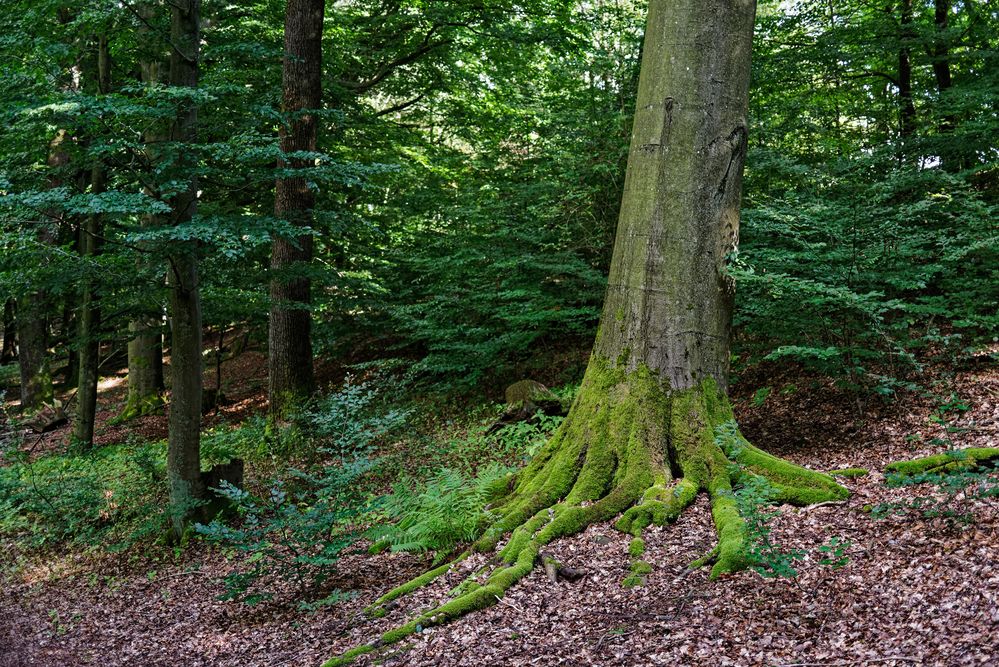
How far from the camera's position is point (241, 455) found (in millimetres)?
9883

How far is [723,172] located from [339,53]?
9.82 m

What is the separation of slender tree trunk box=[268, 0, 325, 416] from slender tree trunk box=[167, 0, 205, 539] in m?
2.18

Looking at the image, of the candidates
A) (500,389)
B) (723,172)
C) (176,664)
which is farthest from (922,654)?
(500,389)

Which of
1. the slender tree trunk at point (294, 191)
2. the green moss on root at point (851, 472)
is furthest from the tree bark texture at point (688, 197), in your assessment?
the slender tree trunk at point (294, 191)

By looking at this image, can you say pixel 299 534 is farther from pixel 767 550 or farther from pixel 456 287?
pixel 456 287

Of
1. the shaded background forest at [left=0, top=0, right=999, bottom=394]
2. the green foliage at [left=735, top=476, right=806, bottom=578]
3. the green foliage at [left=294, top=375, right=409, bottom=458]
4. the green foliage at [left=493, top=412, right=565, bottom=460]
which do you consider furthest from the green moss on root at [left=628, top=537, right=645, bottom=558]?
the green foliage at [left=493, top=412, right=565, bottom=460]

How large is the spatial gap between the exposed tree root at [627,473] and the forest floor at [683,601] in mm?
131

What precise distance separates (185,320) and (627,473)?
185 inches

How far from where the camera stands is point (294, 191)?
31.1 ft

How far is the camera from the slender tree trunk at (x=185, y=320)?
263 inches

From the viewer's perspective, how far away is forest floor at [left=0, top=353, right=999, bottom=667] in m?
3.13

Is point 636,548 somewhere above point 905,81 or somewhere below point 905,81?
below

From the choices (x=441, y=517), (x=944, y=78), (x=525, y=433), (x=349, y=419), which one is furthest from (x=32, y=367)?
(x=944, y=78)

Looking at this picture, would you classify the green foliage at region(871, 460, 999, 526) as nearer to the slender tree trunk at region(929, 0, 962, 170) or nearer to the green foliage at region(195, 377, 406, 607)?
the green foliage at region(195, 377, 406, 607)
